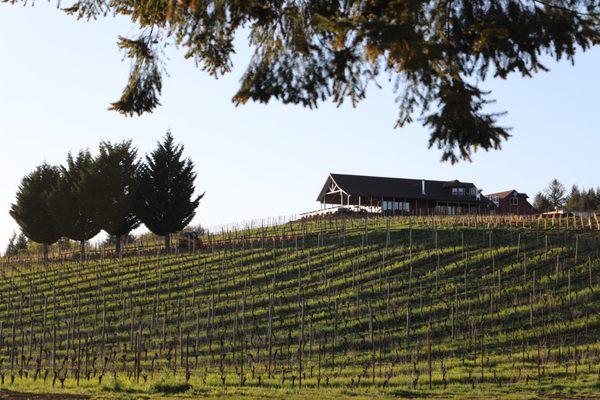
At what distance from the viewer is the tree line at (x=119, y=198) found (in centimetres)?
5247

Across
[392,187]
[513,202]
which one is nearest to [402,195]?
[392,187]

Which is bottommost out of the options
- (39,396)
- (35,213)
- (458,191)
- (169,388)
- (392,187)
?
(169,388)

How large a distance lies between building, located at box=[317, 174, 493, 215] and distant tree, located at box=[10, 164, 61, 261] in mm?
27073

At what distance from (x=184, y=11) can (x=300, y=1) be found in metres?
1.62

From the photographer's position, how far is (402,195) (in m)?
74.0

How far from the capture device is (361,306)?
102ft

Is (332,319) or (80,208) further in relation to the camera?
(80,208)

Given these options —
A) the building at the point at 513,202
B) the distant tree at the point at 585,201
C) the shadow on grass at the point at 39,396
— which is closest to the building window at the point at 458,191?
the building at the point at 513,202

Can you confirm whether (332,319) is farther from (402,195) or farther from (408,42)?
(402,195)

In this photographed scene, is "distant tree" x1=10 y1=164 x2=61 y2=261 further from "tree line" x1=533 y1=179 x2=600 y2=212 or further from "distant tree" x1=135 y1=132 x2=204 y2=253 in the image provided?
"tree line" x1=533 y1=179 x2=600 y2=212

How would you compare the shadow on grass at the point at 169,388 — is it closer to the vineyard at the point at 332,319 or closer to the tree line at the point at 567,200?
the vineyard at the point at 332,319

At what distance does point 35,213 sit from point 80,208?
16.1 feet

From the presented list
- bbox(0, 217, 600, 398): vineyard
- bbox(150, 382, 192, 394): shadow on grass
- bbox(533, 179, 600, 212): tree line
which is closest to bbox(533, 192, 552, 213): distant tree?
bbox(533, 179, 600, 212): tree line

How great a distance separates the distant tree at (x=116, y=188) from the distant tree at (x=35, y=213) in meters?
4.39
